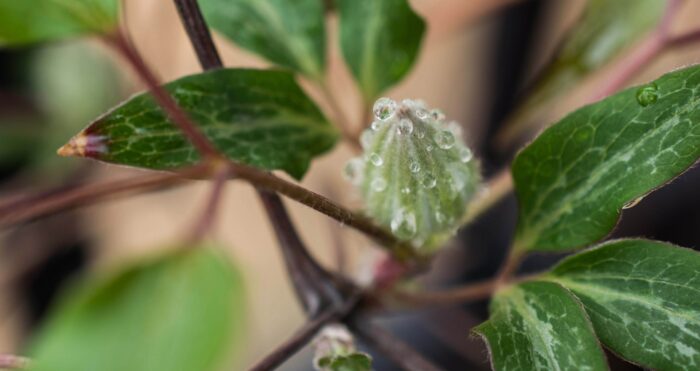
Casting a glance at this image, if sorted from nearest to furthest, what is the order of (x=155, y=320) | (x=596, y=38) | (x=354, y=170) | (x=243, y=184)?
(x=155, y=320), (x=354, y=170), (x=596, y=38), (x=243, y=184)

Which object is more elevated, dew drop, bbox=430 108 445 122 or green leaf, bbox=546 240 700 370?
dew drop, bbox=430 108 445 122

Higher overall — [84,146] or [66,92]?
[66,92]

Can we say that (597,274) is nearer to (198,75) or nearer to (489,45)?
(198,75)

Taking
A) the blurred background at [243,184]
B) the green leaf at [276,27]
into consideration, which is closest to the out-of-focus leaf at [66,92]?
the blurred background at [243,184]

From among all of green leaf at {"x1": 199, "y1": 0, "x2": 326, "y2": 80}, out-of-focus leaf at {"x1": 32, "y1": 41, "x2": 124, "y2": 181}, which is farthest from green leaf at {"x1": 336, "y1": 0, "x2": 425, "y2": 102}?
out-of-focus leaf at {"x1": 32, "y1": 41, "x2": 124, "y2": 181}

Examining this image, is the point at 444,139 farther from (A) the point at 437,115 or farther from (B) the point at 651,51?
(B) the point at 651,51

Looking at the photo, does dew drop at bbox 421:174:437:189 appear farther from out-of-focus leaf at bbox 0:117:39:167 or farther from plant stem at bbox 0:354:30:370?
out-of-focus leaf at bbox 0:117:39:167

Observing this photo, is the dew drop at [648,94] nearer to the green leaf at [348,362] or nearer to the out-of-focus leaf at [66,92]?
the green leaf at [348,362]

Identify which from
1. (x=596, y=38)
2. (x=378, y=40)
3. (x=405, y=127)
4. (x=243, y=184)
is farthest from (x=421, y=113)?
(x=243, y=184)
